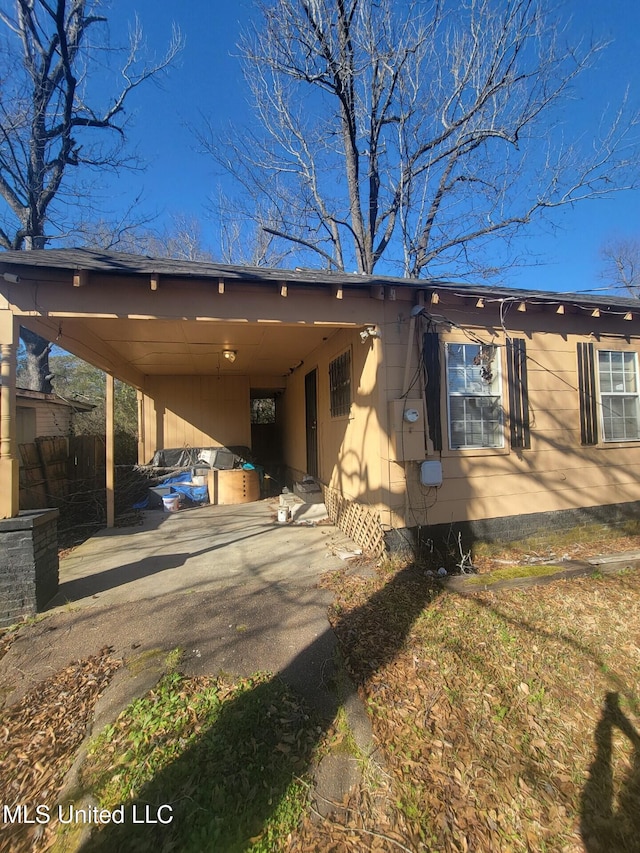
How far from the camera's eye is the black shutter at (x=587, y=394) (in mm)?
5406

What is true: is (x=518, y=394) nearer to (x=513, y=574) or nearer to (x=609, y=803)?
(x=513, y=574)

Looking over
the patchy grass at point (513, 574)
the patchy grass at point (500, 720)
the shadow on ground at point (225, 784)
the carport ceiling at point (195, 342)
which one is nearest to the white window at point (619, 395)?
the patchy grass at point (513, 574)

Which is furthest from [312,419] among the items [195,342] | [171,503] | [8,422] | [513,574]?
[8,422]

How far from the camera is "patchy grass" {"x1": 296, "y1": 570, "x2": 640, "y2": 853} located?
1.59m

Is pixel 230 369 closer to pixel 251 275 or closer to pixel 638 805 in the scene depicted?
pixel 251 275

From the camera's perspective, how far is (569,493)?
5.36m

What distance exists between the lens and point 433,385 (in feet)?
15.3

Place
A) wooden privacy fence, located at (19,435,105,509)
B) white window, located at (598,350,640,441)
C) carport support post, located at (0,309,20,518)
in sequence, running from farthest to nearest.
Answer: wooden privacy fence, located at (19,435,105,509), white window, located at (598,350,640,441), carport support post, located at (0,309,20,518)

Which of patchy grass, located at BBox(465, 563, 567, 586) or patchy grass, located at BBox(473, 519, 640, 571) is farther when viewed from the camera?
patchy grass, located at BBox(473, 519, 640, 571)

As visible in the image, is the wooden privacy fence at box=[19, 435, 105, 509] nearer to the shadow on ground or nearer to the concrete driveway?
the concrete driveway

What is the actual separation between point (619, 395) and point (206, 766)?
22.3 feet

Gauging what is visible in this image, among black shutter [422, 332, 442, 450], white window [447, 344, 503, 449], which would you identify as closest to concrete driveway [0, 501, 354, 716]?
black shutter [422, 332, 442, 450]

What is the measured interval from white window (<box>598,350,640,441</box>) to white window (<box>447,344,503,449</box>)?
76.7 inches

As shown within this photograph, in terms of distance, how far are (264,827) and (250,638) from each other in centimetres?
133
